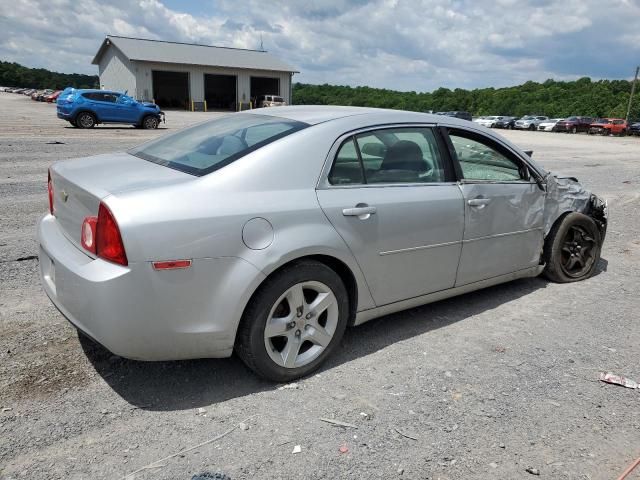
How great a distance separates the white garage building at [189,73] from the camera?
4966 cm

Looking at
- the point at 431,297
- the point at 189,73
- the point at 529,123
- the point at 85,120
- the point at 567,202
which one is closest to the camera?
the point at 431,297

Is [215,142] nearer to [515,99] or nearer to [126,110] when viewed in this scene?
[126,110]

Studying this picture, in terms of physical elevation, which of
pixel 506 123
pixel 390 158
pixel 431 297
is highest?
pixel 390 158

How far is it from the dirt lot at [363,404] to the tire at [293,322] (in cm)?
14

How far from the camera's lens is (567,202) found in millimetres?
4906

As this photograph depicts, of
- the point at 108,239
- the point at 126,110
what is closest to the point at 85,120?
the point at 126,110

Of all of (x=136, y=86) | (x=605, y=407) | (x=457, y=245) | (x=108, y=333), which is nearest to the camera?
(x=108, y=333)

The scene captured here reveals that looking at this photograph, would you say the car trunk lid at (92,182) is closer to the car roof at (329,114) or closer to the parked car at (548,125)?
the car roof at (329,114)

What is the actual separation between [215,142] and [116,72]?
57.1 metres

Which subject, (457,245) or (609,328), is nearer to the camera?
(457,245)

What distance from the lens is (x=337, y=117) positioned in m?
3.51

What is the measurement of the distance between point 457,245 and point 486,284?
631 mm

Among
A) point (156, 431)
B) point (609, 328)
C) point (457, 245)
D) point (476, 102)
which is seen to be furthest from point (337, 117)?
point (476, 102)

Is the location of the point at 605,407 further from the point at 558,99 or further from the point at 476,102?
the point at 476,102
